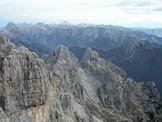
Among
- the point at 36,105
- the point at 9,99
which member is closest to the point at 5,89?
the point at 9,99

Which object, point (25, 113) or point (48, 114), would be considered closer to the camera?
point (25, 113)

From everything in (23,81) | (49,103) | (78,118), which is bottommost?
(78,118)

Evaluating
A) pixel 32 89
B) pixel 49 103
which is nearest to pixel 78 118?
pixel 49 103

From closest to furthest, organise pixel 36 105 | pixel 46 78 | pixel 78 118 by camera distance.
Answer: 1. pixel 36 105
2. pixel 46 78
3. pixel 78 118

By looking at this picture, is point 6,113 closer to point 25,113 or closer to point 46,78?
point 25,113

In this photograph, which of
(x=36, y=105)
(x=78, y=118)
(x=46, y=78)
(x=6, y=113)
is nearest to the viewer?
(x=6, y=113)

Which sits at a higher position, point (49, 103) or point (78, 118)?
point (49, 103)

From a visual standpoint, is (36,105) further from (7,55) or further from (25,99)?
(7,55)
